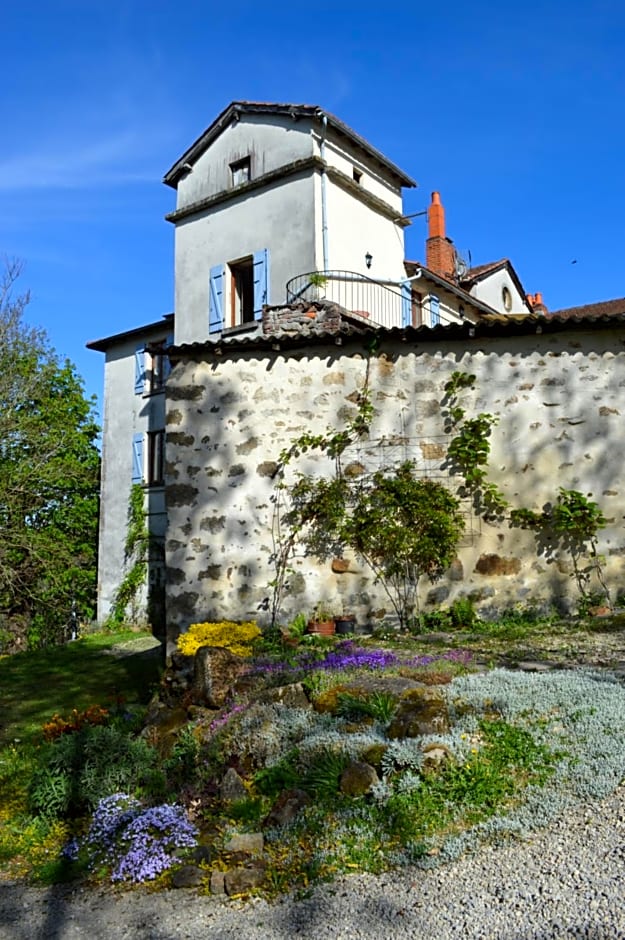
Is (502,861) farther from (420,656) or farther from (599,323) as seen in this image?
(599,323)

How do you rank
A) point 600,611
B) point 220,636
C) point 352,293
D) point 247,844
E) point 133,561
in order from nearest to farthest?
1. point 247,844
2. point 600,611
3. point 220,636
4. point 352,293
5. point 133,561

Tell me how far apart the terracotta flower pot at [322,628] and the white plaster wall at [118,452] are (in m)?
11.1

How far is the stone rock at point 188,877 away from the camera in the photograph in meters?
3.80

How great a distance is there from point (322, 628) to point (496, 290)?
17.1 m

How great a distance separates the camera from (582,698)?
4.70 meters

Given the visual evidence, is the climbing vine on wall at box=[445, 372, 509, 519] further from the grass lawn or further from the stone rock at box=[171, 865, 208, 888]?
the stone rock at box=[171, 865, 208, 888]

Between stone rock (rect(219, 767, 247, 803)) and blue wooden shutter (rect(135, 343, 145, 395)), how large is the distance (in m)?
15.9

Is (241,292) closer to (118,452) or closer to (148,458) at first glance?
(148,458)

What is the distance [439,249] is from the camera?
68.4 ft

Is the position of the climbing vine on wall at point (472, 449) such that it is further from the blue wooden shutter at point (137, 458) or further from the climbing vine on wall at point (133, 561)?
the blue wooden shutter at point (137, 458)

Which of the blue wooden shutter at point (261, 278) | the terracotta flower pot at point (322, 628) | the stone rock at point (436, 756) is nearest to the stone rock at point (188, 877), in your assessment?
the stone rock at point (436, 756)

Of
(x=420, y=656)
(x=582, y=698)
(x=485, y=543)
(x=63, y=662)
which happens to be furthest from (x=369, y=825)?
(x=63, y=662)

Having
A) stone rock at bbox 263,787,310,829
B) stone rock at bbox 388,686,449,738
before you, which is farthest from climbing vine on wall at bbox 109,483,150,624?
stone rock at bbox 263,787,310,829

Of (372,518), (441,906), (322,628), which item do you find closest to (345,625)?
(322,628)
